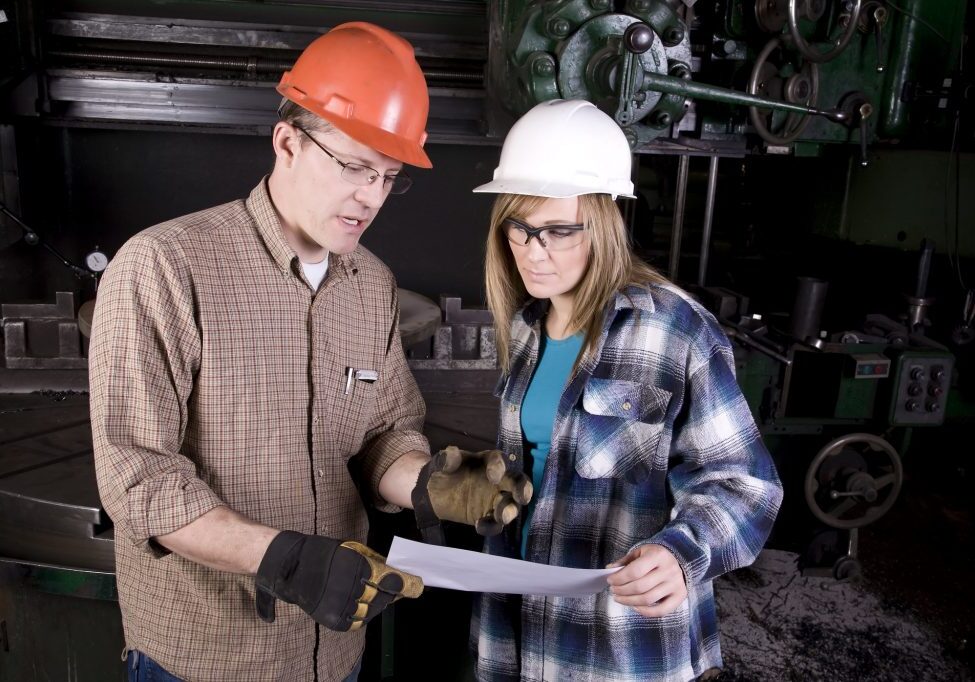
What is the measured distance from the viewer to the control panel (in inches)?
106

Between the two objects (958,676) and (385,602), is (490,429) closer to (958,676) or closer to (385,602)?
(385,602)

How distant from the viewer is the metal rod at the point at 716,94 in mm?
2188

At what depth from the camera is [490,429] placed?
2.08 metres

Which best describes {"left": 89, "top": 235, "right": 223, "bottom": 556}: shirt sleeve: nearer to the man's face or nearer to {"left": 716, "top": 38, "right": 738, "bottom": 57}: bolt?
the man's face

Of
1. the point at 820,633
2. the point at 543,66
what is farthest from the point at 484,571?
the point at 820,633

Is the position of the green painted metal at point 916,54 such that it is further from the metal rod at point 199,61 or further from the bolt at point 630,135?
the metal rod at point 199,61

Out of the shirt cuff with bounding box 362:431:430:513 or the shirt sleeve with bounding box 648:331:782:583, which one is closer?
the shirt sleeve with bounding box 648:331:782:583

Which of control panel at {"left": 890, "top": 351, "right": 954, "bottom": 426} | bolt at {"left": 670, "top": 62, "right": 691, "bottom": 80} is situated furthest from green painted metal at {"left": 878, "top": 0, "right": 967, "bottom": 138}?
bolt at {"left": 670, "top": 62, "right": 691, "bottom": 80}

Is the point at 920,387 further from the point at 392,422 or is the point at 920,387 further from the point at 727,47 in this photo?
the point at 392,422

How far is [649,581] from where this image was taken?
1035mm

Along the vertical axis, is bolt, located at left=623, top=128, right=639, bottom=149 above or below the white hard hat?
above

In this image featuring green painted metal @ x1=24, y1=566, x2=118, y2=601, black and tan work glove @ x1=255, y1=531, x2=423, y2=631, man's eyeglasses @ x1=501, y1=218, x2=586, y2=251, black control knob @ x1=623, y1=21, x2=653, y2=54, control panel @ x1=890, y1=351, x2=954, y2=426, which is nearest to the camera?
black and tan work glove @ x1=255, y1=531, x2=423, y2=631

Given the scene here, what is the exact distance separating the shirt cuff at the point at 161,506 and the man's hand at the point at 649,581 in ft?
1.78

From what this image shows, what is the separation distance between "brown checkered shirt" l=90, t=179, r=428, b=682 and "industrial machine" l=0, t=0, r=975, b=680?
63 centimetres
